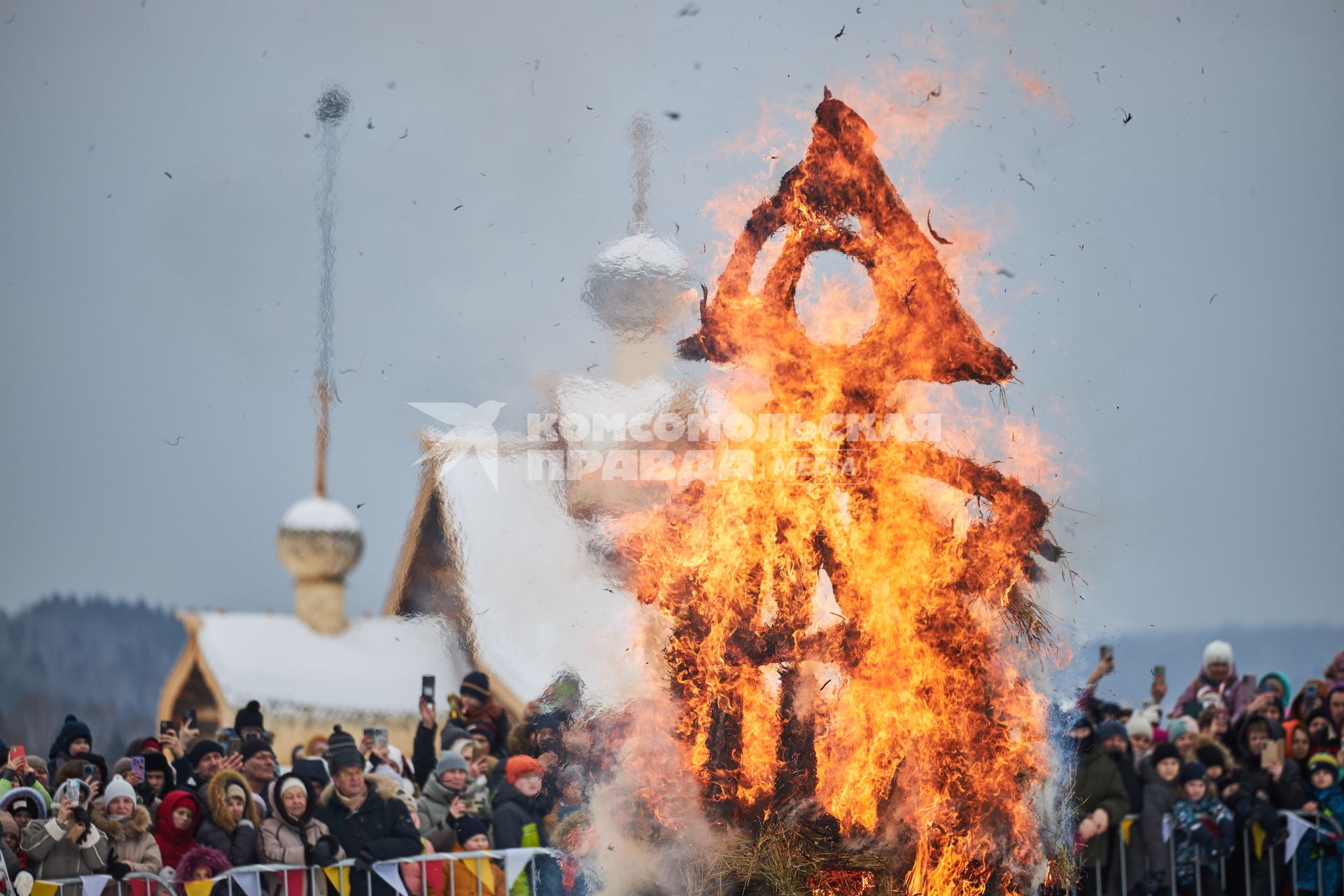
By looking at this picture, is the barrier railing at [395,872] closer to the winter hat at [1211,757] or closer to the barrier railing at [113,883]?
the barrier railing at [113,883]

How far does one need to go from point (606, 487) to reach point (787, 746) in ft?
26.2

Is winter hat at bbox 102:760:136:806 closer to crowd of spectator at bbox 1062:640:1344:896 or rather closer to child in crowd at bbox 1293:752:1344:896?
crowd of spectator at bbox 1062:640:1344:896

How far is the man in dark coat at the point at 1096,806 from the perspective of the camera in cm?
903

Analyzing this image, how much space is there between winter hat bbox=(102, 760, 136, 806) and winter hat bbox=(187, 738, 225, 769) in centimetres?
67

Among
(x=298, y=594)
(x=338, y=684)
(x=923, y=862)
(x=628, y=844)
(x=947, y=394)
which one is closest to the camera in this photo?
(x=923, y=862)

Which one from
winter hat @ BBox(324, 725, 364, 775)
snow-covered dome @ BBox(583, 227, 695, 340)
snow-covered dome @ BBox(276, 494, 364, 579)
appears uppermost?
snow-covered dome @ BBox(583, 227, 695, 340)

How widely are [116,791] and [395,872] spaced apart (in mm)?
1575

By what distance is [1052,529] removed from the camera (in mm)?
8680

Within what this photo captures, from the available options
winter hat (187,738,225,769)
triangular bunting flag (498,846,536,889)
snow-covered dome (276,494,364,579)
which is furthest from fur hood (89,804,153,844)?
snow-covered dome (276,494,364,579)

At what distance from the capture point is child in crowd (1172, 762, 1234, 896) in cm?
927

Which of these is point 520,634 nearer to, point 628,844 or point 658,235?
point 658,235

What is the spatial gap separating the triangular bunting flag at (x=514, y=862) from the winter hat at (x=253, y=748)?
1.64 metres

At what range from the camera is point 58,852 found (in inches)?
324

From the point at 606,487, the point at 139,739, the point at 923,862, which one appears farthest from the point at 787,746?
the point at 606,487
